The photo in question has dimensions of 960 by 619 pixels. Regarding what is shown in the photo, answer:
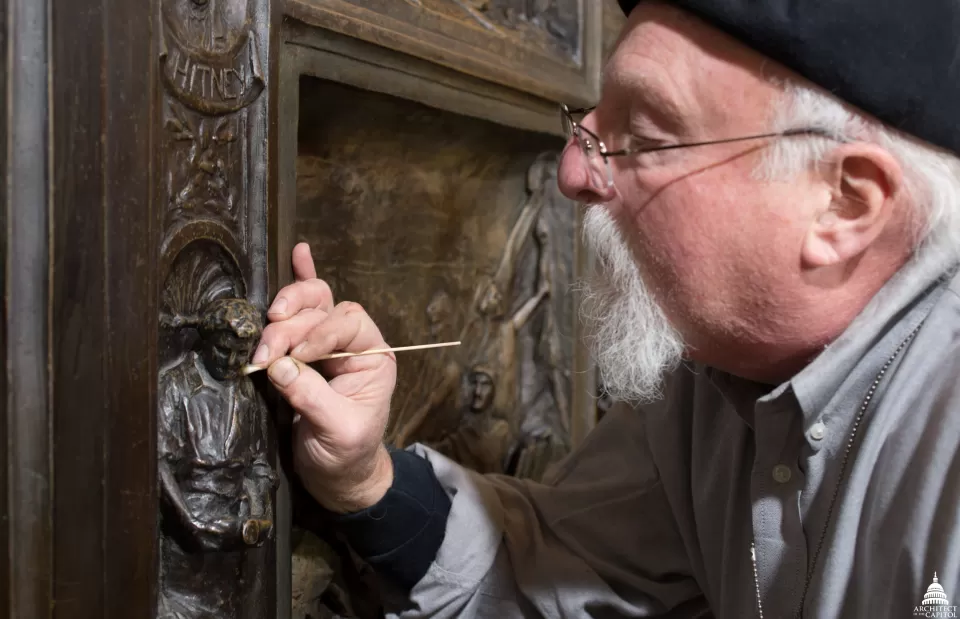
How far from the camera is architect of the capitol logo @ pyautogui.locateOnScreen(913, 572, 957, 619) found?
931 millimetres

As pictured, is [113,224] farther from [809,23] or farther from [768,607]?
[768,607]

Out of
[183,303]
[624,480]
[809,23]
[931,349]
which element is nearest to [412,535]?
[624,480]

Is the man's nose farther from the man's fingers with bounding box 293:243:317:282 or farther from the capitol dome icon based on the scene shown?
the capitol dome icon

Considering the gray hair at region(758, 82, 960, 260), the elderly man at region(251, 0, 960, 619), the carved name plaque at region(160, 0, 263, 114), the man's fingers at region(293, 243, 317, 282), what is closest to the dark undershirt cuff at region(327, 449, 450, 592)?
the elderly man at region(251, 0, 960, 619)

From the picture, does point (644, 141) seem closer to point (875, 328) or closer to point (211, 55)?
point (875, 328)

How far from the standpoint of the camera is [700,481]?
139cm

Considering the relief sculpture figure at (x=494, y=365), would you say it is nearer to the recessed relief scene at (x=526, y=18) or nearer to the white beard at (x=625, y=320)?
the recessed relief scene at (x=526, y=18)

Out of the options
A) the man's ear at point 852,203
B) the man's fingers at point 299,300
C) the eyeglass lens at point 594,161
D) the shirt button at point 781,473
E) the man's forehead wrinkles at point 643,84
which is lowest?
the shirt button at point 781,473

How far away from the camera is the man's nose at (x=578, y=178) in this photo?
1185 millimetres

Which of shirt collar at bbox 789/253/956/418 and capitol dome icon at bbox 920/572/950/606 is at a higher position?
shirt collar at bbox 789/253/956/418

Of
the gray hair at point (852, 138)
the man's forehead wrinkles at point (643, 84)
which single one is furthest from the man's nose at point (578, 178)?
the gray hair at point (852, 138)

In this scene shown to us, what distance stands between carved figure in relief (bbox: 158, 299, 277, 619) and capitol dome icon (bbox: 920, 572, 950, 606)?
0.75 meters

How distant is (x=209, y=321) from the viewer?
112 cm

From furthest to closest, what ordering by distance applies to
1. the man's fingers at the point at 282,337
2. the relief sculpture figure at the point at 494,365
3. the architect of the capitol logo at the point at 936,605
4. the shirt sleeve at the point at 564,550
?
the relief sculpture figure at the point at 494,365 → the shirt sleeve at the point at 564,550 → the man's fingers at the point at 282,337 → the architect of the capitol logo at the point at 936,605
